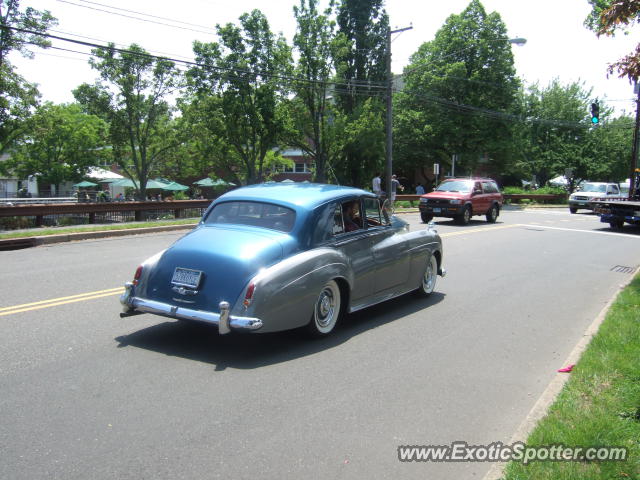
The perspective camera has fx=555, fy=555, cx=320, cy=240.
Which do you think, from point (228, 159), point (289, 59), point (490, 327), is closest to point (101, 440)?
point (490, 327)

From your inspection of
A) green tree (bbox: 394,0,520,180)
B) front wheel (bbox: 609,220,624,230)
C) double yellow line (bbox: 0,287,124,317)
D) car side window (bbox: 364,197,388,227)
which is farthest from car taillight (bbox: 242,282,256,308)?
green tree (bbox: 394,0,520,180)

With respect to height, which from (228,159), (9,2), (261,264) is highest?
(9,2)

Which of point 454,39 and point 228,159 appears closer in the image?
point 228,159

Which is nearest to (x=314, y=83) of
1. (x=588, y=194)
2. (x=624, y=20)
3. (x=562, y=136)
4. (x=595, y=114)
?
(x=595, y=114)

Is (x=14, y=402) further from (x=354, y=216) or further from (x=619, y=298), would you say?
(x=619, y=298)

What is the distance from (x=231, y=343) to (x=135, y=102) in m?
28.7

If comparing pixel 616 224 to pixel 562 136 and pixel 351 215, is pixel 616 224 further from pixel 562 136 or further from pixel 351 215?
pixel 562 136

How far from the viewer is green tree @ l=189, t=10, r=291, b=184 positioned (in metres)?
26.9

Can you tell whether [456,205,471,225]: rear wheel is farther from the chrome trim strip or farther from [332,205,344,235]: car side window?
the chrome trim strip

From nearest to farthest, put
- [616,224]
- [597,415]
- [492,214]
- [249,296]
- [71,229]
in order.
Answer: [597,415] → [249,296] → [71,229] → [616,224] → [492,214]

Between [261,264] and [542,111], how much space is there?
54.1 meters

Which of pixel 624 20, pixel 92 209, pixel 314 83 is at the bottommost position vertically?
pixel 92 209

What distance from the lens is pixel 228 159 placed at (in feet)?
104

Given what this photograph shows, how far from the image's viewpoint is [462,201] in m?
20.8
